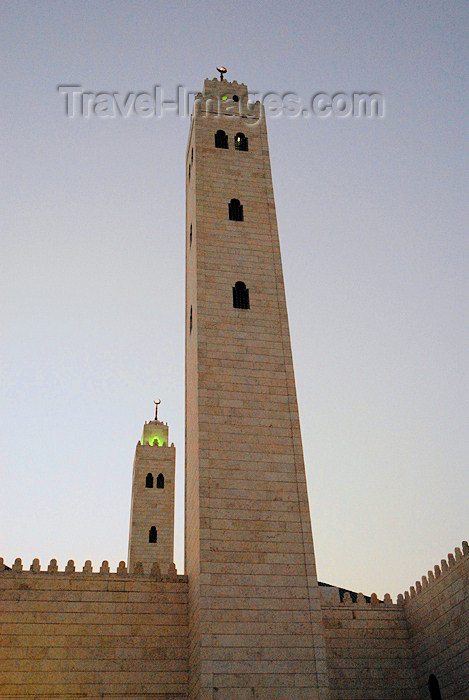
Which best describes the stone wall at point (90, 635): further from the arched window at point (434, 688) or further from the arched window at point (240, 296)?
the arched window at point (240, 296)

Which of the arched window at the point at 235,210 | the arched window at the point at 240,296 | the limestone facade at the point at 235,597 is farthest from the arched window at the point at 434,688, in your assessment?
the arched window at the point at 235,210

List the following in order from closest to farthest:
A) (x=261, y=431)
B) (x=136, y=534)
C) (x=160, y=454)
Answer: (x=261, y=431), (x=136, y=534), (x=160, y=454)

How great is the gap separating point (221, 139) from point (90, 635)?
70.0ft

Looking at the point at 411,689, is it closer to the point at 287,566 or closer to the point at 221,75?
the point at 287,566

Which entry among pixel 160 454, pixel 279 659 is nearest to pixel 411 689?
pixel 279 659

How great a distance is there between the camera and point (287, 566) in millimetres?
19984

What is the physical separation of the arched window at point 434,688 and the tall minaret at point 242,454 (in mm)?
5453

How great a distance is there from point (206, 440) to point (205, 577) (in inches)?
174

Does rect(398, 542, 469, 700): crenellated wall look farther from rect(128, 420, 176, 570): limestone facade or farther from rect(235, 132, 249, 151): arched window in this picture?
rect(128, 420, 176, 570): limestone facade

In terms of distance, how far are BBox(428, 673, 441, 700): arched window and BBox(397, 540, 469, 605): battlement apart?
106 inches

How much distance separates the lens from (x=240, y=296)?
25.4 meters

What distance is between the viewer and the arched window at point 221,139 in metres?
29.9

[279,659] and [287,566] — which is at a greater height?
[287,566]

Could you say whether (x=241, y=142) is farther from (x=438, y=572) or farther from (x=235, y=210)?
(x=438, y=572)
